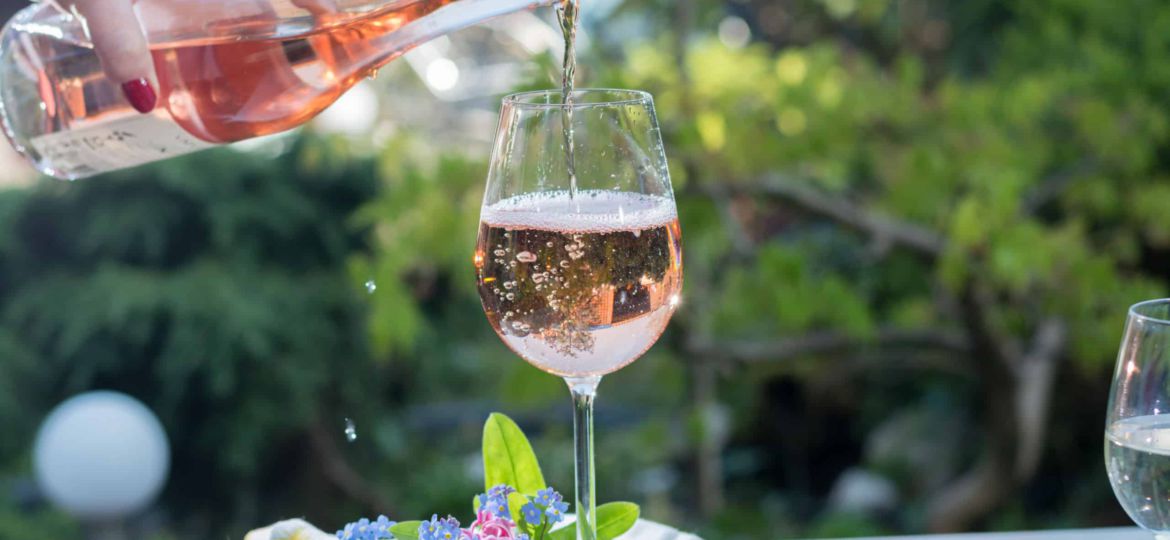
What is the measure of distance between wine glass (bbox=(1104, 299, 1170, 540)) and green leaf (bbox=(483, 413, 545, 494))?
48cm

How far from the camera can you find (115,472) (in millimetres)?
3256

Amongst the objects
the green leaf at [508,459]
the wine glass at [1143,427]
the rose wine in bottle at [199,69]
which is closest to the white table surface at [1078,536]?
the wine glass at [1143,427]

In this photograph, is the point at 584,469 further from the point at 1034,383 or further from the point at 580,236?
the point at 1034,383

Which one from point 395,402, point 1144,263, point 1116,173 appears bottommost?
point 395,402

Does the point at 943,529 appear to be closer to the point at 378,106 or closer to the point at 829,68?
the point at 829,68

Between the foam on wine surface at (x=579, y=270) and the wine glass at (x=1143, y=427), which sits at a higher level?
the foam on wine surface at (x=579, y=270)

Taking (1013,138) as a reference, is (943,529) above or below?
below

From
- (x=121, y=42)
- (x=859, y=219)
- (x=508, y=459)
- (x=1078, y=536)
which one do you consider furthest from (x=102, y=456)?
(x=1078, y=536)

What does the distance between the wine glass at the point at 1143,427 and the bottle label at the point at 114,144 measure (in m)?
0.78

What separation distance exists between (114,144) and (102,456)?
2331mm

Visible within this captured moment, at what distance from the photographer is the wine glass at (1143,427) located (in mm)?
904

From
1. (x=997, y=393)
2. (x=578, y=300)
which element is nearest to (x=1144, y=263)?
(x=997, y=393)

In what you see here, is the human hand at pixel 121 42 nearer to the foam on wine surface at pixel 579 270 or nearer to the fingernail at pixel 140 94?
the fingernail at pixel 140 94

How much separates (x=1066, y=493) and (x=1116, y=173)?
4.33 ft
